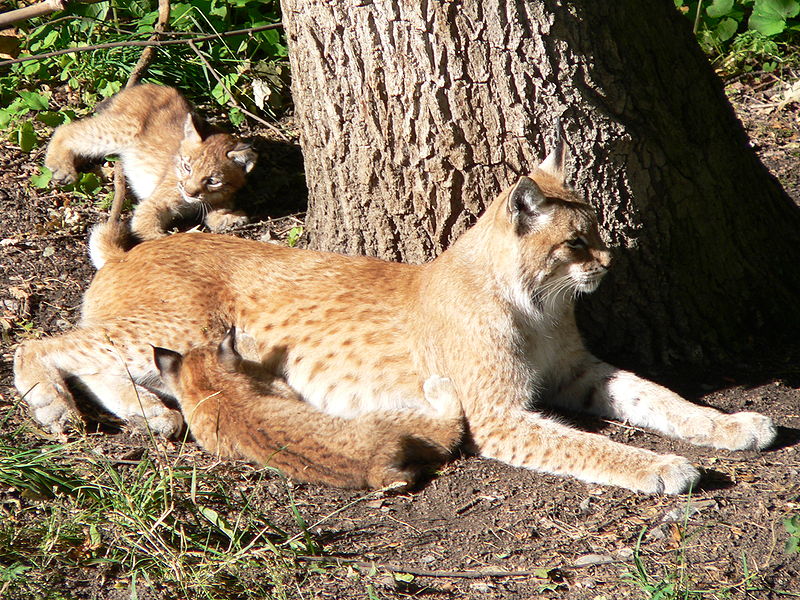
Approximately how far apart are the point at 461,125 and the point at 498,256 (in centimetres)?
66

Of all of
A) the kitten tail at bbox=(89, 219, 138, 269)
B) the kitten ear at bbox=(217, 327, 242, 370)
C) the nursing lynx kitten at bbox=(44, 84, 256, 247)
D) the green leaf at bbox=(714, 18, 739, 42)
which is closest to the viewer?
the kitten ear at bbox=(217, 327, 242, 370)

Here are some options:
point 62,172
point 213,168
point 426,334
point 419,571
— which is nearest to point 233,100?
point 213,168

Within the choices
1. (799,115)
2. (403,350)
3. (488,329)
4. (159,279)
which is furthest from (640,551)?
(799,115)

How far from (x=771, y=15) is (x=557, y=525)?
4.75m

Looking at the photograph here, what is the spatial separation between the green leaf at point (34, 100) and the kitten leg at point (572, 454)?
14.8 ft

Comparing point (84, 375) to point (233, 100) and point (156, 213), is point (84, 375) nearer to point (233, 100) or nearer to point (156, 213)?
point (156, 213)

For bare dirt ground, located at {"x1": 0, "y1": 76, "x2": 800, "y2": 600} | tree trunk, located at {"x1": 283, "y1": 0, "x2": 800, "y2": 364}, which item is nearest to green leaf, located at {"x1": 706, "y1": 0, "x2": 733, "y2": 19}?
tree trunk, located at {"x1": 283, "y1": 0, "x2": 800, "y2": 364}

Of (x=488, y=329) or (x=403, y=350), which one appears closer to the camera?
(x=488, y=329)

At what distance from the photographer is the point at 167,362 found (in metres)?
4.17

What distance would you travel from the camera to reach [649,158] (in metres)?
4.32

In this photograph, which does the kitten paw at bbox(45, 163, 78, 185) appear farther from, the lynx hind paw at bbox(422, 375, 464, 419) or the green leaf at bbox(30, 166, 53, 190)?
the lynx hind paw at bbox(422, 375, 464, 419)

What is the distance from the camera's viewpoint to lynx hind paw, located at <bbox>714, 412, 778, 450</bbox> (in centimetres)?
396

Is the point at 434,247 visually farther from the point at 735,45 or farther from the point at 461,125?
the point at 735,45

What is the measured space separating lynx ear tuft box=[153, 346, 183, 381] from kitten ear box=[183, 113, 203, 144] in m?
2.71
